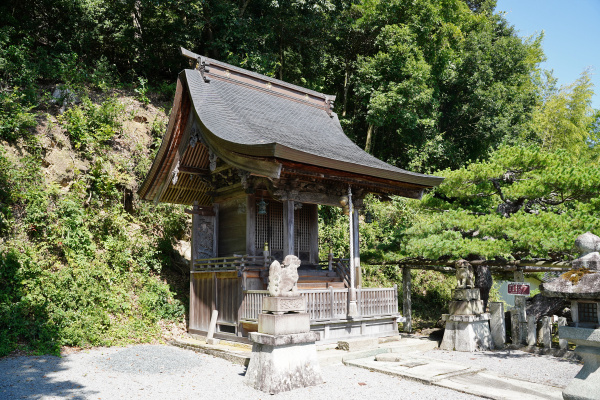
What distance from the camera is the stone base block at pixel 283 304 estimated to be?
20.7ft

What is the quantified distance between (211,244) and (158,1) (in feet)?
41.5

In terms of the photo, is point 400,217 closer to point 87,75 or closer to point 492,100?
point 492,100

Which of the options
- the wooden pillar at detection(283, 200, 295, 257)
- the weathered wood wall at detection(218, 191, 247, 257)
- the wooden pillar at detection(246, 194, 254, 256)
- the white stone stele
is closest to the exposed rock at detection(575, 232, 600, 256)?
the white stone stele

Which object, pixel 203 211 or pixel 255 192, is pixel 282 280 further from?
pixel 203 211

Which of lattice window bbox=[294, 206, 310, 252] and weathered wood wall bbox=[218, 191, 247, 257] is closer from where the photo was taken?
weathered wood wall bbox=[218, 191, 247, 257]

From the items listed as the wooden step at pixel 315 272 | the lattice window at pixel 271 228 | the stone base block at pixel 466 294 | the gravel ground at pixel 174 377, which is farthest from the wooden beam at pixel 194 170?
the stone base block at pixel 466 294

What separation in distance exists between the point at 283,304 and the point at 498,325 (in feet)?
20.9

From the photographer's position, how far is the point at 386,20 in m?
22.9

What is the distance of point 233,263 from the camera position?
9039mm

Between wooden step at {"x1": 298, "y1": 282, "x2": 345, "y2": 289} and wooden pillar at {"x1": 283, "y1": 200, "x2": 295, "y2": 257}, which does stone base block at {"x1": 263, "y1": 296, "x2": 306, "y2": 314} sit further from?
wooden step at {"x1": 298, "y1": 282, "x2": 345, "y2": 289}

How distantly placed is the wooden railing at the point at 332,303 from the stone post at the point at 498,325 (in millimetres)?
2371

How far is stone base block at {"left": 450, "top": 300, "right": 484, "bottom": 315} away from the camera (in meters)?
9.77

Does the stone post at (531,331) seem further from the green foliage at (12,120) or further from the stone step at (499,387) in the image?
the green foliage at (12,120)

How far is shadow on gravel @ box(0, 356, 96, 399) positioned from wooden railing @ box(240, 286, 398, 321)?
10.6 feet
